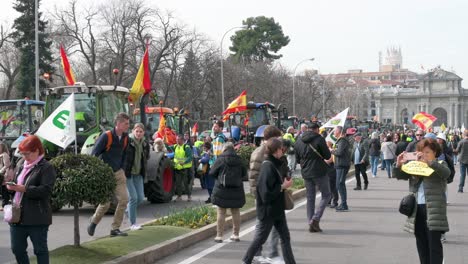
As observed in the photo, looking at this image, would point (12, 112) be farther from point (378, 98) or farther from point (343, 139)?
point (378, 98)

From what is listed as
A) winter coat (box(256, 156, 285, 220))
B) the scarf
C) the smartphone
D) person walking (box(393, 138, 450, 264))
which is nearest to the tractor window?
winter coat (box(256, 156, 285, 220))

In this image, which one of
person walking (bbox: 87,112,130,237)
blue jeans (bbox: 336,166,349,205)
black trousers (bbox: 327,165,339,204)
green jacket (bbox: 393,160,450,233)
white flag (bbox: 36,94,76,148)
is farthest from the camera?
black trousers (bbox: 327,165,339,204)

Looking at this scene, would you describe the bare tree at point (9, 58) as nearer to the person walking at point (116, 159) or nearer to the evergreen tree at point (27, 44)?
the evergreen tree at point (27, 44)

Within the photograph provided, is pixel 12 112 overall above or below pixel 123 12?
below

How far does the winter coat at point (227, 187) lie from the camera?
1021 cm

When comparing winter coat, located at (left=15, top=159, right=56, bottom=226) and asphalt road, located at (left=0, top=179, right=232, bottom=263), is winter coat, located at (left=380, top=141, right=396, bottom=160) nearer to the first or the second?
asphalt road, located at (left=0, top=179, right=232, bottom=263)

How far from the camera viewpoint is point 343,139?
1538cm

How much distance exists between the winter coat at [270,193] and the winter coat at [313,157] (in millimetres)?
3565

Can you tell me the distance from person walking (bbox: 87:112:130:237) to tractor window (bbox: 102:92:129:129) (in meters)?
5.34

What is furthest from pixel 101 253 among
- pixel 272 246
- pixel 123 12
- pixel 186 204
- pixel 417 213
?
pixel 123 12

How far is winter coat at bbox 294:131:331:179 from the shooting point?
11.8 meters

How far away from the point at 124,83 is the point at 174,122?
3217 cm

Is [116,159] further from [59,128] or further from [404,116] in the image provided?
[404,116]

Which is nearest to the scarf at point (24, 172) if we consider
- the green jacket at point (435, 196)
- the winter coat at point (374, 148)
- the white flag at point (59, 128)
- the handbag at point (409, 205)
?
the white flag at point (59, 128)
